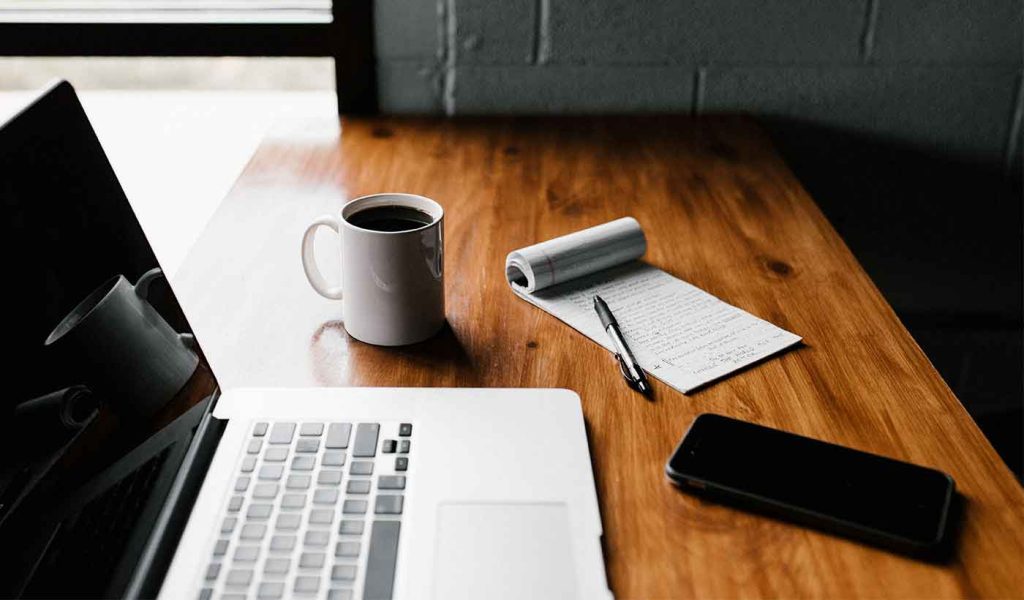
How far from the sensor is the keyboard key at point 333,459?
25.7 inches

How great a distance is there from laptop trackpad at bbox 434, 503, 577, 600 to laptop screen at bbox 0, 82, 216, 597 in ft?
0.64

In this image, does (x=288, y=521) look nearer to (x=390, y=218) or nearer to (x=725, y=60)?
(x=390, y=218)

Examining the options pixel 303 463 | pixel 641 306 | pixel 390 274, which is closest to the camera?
pixel 303 463

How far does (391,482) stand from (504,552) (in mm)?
99

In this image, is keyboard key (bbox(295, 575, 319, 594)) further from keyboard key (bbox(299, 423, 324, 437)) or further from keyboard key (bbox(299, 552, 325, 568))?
keyboard key (bbox(299, 423, 324, 437))

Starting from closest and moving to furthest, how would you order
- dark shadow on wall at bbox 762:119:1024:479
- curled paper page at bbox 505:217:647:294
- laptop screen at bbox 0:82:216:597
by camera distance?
1. laptop screen at bbox 0:82:216:597
2. curled paper page at bbox 505:217:647:294
3. dark shadow on wall at bbox 762:119:1024:479

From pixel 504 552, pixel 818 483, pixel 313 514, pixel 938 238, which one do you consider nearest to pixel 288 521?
pixel 313 514

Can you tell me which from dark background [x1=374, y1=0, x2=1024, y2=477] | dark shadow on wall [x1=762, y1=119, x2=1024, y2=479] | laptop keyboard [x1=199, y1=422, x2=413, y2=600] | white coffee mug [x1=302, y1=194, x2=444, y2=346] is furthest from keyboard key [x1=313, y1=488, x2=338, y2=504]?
dark shadow on wall [x1=762, y1=119, x2=1024, y2=479]

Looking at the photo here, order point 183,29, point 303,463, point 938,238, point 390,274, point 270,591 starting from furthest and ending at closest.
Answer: point 938,238
point 183,29
point 390,274
point 303,463
point 270,591

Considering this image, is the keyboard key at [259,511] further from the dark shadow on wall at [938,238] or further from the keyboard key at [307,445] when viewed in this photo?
the dark shadow on wall at [938,238]

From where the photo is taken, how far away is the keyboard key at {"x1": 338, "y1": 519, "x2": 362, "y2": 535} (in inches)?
23.4

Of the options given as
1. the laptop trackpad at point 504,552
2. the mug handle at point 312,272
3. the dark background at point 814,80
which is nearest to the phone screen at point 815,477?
the laptop trackpad at point 504,552

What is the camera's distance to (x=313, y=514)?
0.61m

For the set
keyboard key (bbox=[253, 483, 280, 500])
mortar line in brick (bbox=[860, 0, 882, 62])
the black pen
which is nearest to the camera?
keyboard key (bbox=[253, 483, 280, 500])
